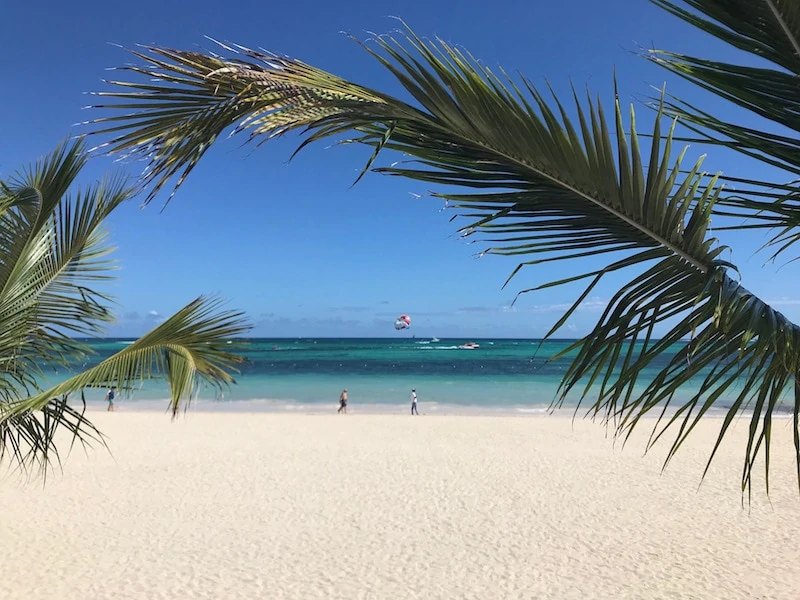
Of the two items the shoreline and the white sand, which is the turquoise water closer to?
the shoreline

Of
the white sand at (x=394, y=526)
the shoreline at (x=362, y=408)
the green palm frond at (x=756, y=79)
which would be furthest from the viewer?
the shoreline at (x=362, y=408)

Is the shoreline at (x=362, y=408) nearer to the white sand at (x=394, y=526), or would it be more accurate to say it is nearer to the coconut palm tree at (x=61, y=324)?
the white sand at (x=394, y=526)

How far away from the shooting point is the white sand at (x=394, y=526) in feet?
17.8

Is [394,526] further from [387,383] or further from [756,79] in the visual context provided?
[387,383]

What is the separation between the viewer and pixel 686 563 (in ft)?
19.5

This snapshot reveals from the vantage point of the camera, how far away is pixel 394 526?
698cm

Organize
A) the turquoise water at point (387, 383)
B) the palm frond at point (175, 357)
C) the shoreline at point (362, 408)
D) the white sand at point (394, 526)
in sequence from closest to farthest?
the palm frond at point (175, 357), the white sand at point (394, 526), the shoreline at point (362, 408), the turquoise water at point (387, 383)

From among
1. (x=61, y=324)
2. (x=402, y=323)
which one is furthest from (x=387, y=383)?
(x=61, y=324)

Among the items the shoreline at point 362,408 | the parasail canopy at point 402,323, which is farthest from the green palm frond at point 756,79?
the parasail canopy at point 402,323

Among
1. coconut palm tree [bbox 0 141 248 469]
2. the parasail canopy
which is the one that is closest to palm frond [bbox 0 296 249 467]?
coconut palm tree [bbox 0 141 248 469]

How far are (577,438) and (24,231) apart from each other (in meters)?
12.9

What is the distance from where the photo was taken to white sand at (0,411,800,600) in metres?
5.42

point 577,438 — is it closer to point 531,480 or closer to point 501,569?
point 531,480

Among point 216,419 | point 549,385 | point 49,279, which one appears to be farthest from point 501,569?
point 549,385
